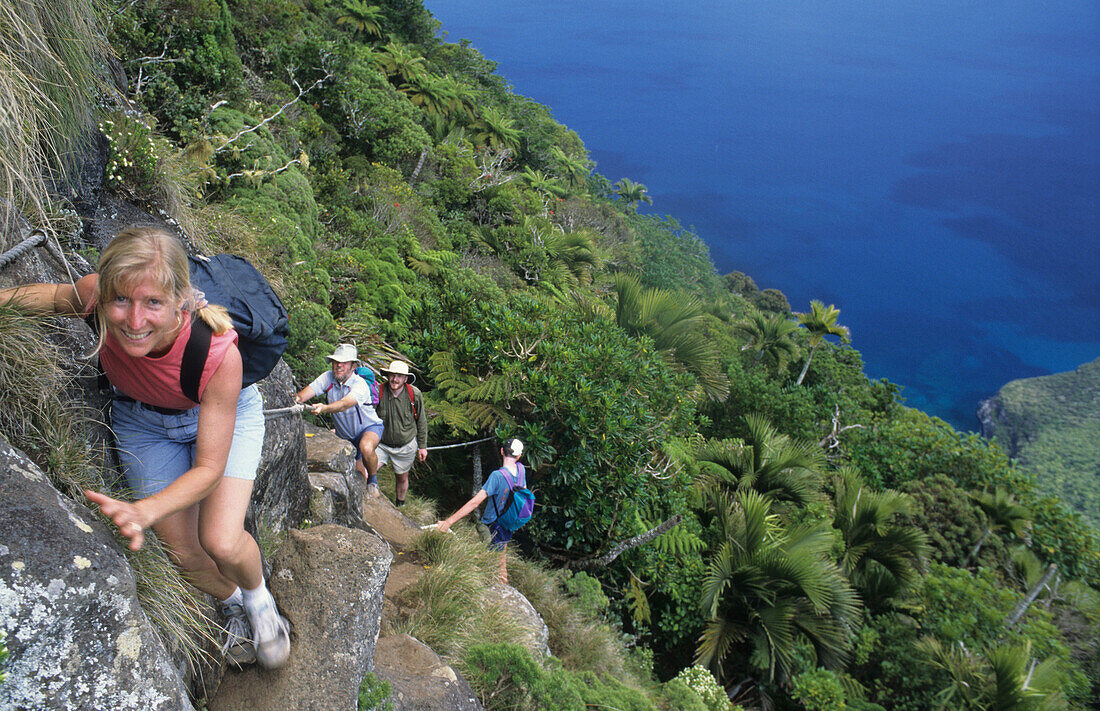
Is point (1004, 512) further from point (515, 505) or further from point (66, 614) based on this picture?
point (66, 614)

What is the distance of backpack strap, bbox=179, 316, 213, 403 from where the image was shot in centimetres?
206

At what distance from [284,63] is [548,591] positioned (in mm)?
12733

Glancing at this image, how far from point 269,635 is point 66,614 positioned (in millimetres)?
938

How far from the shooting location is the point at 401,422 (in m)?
5.95

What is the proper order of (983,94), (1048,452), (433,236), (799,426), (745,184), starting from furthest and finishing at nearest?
(983,94) → (745,184) → (1048,452) → (799,426) → (433,236)

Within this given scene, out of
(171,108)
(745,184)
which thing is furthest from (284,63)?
(745,184)

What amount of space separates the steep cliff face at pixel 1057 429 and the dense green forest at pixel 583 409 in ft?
115

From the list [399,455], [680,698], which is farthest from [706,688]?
[399,455]

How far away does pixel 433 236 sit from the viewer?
49.2ft

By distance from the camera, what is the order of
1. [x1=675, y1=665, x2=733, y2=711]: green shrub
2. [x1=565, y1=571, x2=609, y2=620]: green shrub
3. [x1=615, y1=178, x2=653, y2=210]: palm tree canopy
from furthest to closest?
[x1=615, y1=178, x2=653, y2=210]: palm tree canopy → [x1=675, y1=665, x2=733, y2=711]: green shrub → [x1=565, y1=571, x2=609, y2=620]: green shrub

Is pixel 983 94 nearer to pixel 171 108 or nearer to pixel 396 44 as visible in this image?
pixel 396 44

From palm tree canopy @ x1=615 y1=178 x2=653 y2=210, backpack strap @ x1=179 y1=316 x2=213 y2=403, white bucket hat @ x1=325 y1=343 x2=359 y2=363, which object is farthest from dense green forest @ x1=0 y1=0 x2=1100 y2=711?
palm tree canopy @ x1=615 y1=178 x2=653 y2=210

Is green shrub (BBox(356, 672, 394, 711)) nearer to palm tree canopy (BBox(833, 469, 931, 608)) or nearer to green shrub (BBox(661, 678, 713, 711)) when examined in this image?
green shrub (BBox(661, 678, 713, 711))

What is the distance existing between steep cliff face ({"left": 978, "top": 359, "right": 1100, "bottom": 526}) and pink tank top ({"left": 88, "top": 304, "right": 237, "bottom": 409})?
47168mm
